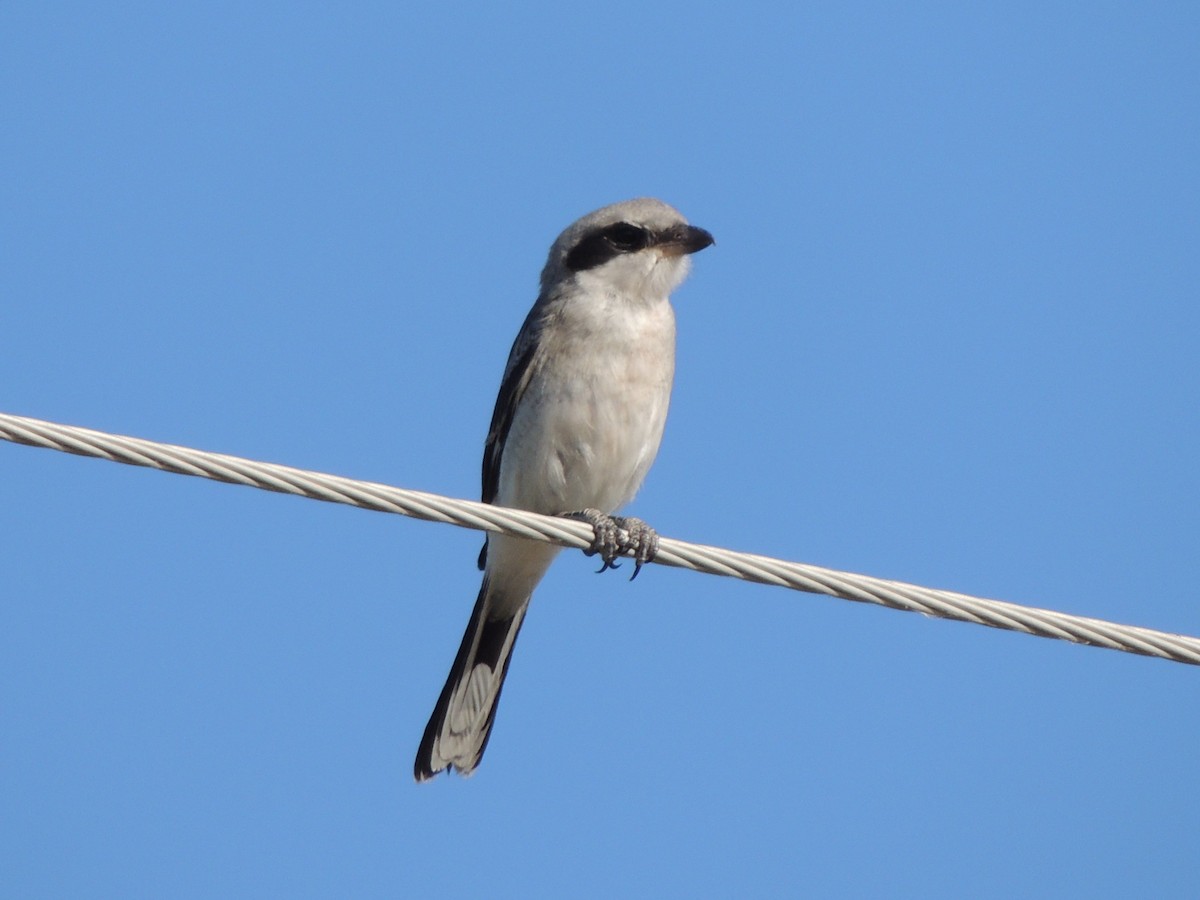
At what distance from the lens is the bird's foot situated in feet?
21.3

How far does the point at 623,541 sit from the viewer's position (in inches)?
259

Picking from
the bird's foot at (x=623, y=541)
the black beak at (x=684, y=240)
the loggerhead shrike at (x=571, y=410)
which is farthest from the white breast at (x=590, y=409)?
the bird's foot at (x=623, y=541)

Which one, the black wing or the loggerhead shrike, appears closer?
the loggerhead shrike

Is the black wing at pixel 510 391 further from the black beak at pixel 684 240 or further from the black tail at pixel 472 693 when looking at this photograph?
the black beak at pixel 684 240

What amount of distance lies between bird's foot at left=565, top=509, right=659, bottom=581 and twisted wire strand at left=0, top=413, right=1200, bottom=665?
4.82 feet

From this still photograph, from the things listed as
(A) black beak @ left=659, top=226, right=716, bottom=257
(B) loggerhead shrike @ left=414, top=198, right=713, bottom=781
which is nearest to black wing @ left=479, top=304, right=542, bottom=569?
(B) loggerhead shrike @ left=414, top=198, right=713, bottom=781

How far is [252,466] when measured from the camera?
440 cm

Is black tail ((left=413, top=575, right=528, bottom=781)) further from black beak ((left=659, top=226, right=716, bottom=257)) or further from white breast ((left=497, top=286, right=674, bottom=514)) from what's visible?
black beak ((left=659, top=226, right=716, bottom=257))

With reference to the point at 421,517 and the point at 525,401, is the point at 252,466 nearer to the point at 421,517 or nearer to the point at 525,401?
the point at 421,517

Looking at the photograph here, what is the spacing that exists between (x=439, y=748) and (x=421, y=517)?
3.47 metres

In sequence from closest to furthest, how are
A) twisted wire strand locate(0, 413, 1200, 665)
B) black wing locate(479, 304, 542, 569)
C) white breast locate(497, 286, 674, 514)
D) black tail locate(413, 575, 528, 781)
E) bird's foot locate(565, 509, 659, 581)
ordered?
twisted wire strand locate(0, 413, 1200, 665), bird's foot locate(565, 509, 659, 581), white breast locate(497, 286, 674, 514), black wing locate(479, 304, 542, 569), black tail locate(413, 575, 528, 781)

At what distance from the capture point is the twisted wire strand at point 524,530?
4.29m

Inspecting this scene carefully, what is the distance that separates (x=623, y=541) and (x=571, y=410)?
1.00 meters

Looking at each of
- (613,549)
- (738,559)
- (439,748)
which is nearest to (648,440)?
(613,549)
